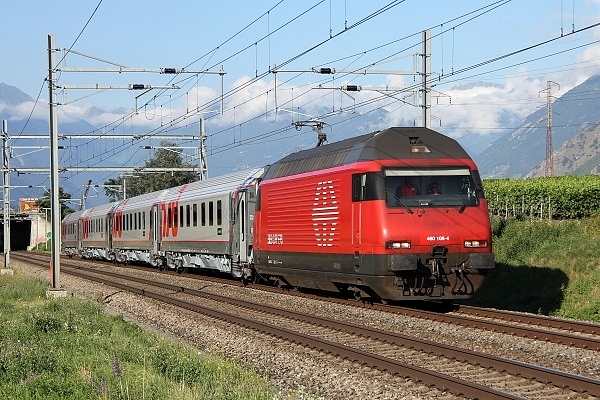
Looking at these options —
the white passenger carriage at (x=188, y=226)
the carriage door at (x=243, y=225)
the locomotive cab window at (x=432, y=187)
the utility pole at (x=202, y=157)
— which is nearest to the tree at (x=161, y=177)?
the white passenger carriage at (x=188, y=226)

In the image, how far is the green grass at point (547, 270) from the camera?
22547 mm

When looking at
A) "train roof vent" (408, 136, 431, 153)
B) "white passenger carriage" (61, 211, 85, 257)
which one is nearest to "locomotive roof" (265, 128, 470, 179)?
"train roof vent" (408, 136, 431, 153)

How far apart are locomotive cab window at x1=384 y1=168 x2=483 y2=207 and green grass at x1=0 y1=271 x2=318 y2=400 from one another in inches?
233

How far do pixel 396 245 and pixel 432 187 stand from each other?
5.22ft

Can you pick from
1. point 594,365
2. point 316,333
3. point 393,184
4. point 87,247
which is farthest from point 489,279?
point 87,247

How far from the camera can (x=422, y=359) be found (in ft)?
45.0

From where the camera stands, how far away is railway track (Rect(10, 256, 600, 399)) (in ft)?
36.4

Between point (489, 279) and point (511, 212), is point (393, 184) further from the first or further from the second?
point (511, 212)

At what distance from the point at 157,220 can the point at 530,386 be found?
32948mm

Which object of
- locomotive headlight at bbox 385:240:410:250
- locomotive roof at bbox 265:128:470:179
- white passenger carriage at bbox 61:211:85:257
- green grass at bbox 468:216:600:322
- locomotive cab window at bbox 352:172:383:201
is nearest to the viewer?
locomotive headlight at bbox 385:240:410:250

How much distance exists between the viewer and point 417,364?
1330 cm

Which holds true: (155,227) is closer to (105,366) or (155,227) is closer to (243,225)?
(243,225)

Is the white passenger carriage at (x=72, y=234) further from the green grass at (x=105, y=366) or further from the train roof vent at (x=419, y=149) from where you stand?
the green grass at (x=105, y=366)

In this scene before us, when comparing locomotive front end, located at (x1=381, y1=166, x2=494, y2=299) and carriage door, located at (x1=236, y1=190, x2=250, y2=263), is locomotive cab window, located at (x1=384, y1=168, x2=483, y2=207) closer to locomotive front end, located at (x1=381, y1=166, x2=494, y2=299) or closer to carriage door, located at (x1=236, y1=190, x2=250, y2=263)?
locomotive front end, located at (x1=381, y1=166, x2=494, y2=299)
